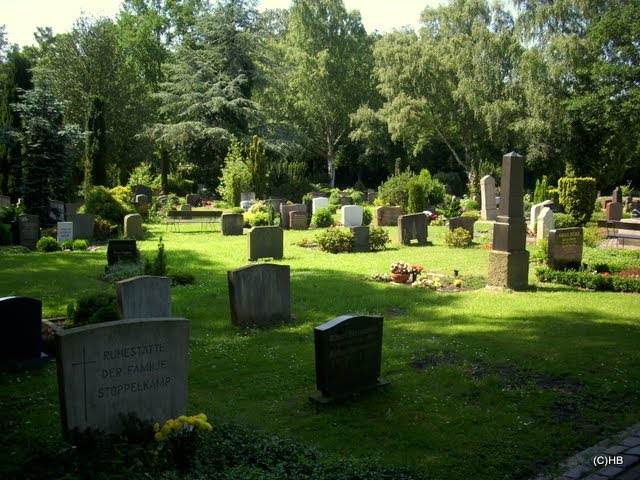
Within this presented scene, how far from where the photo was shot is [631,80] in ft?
127

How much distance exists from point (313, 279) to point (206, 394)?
8126 millimetres

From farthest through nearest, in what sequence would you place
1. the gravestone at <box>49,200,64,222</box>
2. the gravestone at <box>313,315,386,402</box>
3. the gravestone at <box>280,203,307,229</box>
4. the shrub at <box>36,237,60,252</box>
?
the gravestone at <box>280,203,307,229</box>, the gravestone at <box>49,200,64,222</box>, the shrub at <box>36,237,60,252</box>, the gravestone at <box>313,315,386,402</box>

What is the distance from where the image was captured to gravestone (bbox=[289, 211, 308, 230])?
2641 cm

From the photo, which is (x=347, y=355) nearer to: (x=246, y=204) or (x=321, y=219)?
(x=321, y=219)

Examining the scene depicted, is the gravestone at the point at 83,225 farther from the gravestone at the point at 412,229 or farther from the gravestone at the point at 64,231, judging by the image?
the gravestone at the point at 412,229

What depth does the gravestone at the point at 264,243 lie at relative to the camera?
18.2 meters

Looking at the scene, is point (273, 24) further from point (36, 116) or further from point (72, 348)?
point (72, 348)

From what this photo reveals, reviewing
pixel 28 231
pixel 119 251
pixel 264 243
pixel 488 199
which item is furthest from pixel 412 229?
pixel 28 231

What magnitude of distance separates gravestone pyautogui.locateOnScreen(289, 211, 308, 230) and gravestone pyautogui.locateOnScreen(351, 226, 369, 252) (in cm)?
633

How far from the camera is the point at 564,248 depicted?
15.9 meters

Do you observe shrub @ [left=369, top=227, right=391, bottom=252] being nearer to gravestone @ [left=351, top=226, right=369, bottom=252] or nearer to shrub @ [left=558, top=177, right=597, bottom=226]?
gravestone @ [left=351, top=226, right=369, bottom=252]

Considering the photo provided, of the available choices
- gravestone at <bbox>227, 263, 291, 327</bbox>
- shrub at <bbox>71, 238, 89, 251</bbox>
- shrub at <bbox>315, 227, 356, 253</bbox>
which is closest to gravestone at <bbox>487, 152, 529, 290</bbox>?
gravestone at <bbox>227, 263, 291, 327</bbox>

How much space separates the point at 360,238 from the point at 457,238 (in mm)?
3534

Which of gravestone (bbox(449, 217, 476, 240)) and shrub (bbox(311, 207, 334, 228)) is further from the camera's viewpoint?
shrub (bbox(311, 207, 334, 228))
